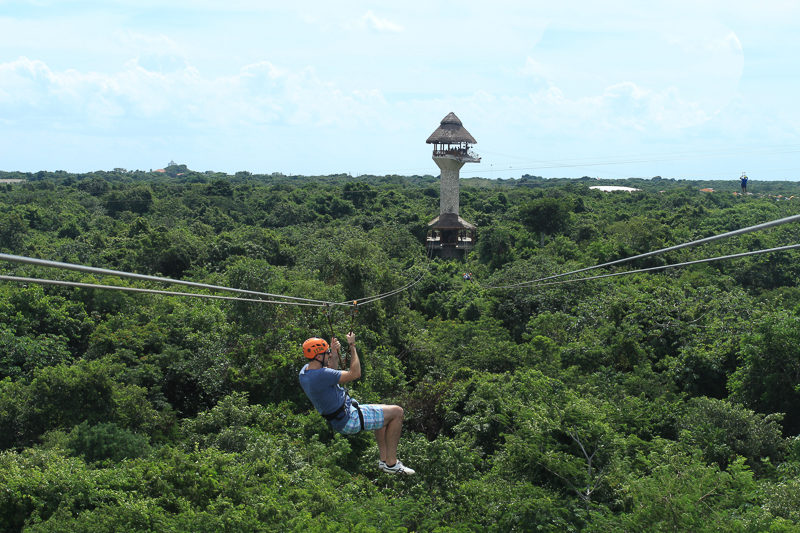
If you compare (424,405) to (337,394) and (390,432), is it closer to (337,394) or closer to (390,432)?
(390,432)

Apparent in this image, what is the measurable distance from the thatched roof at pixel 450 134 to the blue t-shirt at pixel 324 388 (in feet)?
126

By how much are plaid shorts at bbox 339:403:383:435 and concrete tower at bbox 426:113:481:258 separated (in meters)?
37.7

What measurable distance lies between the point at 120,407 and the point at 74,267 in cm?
1322

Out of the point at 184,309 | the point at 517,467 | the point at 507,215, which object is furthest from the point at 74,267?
the point at 507,215

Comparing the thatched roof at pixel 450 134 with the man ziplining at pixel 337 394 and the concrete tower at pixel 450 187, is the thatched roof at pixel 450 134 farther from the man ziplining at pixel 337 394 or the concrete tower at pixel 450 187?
the man ziplining at pixel 337 394

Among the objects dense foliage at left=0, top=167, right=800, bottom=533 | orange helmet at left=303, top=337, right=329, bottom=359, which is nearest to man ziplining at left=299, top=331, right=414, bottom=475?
orange helmet at left=303, top=337, right=329, bottom=359

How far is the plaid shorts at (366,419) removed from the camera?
7578mm

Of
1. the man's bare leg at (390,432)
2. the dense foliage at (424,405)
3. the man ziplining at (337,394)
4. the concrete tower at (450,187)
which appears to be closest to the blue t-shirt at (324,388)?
the man ziplining at (337,394)

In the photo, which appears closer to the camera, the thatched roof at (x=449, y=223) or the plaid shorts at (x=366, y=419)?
the plaid shorts at (x=366, y=419)

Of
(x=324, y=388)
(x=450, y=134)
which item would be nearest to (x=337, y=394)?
(x=324, y=388)

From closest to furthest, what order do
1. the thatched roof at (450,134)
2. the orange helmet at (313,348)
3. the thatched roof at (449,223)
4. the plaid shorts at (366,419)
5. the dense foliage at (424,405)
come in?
the orange helmet at (313,348), the plaid shorts at (366,419), the dense foliage at (424,405), the thatched roof at (450,134), the thatched roof at (449,223)

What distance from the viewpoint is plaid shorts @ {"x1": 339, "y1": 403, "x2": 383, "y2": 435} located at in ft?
24.9

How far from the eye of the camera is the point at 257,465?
12578 millimetres

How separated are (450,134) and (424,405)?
96.2 ft
